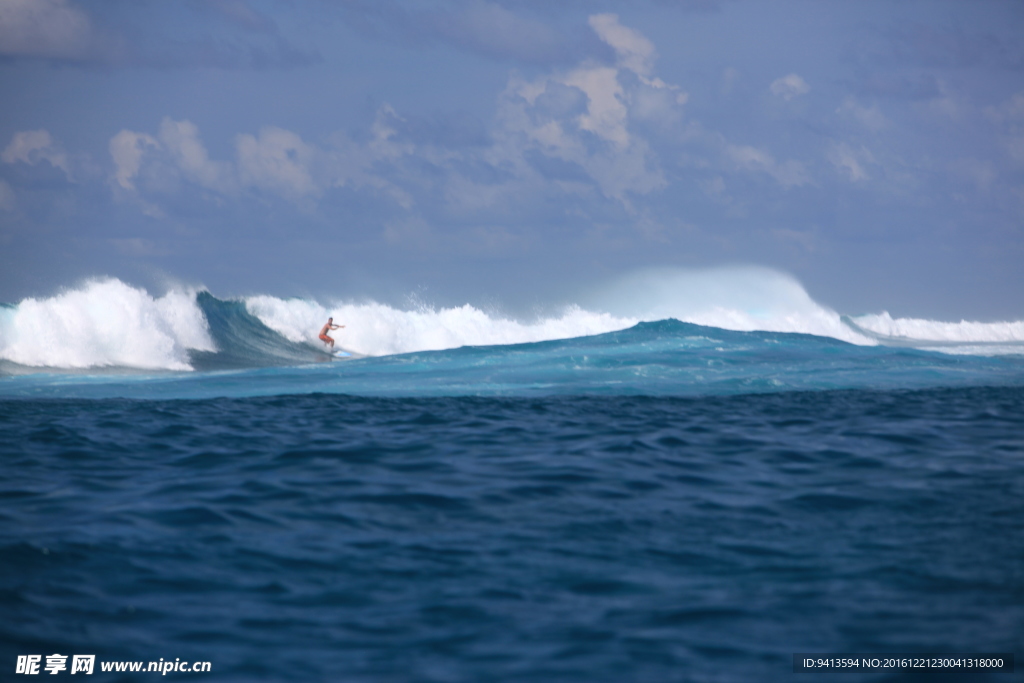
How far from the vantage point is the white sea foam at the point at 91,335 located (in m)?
23.9

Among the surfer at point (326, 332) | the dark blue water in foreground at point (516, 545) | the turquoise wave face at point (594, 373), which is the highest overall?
the surfer at point (326, 332)

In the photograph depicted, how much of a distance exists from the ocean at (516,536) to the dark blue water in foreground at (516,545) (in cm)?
2

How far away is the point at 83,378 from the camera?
20.0 m

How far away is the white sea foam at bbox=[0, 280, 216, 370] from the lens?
942 inches

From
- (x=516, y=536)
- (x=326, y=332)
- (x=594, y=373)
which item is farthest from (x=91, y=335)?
(x=516, y=536)

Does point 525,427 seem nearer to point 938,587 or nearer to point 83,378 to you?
point 938,587

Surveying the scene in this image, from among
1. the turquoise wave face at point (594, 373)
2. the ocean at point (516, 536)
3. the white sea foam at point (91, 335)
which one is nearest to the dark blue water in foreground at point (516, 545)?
the ocean at point (516, 536)

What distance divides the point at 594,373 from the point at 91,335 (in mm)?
15510

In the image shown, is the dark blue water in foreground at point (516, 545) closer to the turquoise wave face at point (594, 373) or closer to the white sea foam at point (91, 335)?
the turquoise wave face at point (594, 373)

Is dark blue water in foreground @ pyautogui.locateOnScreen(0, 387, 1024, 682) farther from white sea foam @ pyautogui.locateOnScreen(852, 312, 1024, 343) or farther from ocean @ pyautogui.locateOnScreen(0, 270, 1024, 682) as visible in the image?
white sea foam @ pyautogui.locateOnScreen(852, 312, 1024, 343)

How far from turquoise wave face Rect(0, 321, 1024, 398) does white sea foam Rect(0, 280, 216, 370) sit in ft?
4.69

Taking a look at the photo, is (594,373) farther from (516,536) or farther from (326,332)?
(326,332)

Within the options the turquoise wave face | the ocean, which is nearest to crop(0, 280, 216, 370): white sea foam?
the turquoise wave face

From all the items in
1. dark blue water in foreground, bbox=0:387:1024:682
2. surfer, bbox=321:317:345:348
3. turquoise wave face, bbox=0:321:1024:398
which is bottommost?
dark blue water in foreground, bbox=0:387:1024:682
